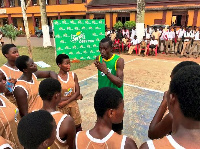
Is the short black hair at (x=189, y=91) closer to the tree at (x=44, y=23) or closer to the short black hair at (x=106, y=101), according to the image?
the short black hair at (x=106, y=101)

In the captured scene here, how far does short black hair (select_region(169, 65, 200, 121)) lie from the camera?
1.07 metres

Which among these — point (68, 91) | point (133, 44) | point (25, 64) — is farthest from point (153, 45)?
point (25, 64)

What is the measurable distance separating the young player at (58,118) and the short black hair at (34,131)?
44 cm

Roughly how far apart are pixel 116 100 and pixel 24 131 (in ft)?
2.64

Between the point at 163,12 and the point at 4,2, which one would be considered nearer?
the point at 163,12

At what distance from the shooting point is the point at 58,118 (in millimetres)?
1942

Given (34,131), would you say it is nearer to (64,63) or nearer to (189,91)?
(189,91)

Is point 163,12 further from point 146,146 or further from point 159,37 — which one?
point 146,146

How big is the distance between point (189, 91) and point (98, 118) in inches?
36.0

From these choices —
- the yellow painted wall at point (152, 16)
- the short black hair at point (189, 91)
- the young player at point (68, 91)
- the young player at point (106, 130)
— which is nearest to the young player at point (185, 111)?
the short black hair at point (189, 91)

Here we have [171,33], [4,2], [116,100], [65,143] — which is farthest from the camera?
[4,2]

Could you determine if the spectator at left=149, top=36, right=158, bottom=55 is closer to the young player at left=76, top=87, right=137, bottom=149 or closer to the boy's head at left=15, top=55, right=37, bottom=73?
the boy's head at left=15, top=55, right=37, bottom=73

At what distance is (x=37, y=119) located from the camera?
1.46 meters

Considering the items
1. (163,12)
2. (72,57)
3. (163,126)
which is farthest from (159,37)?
(163,126)
